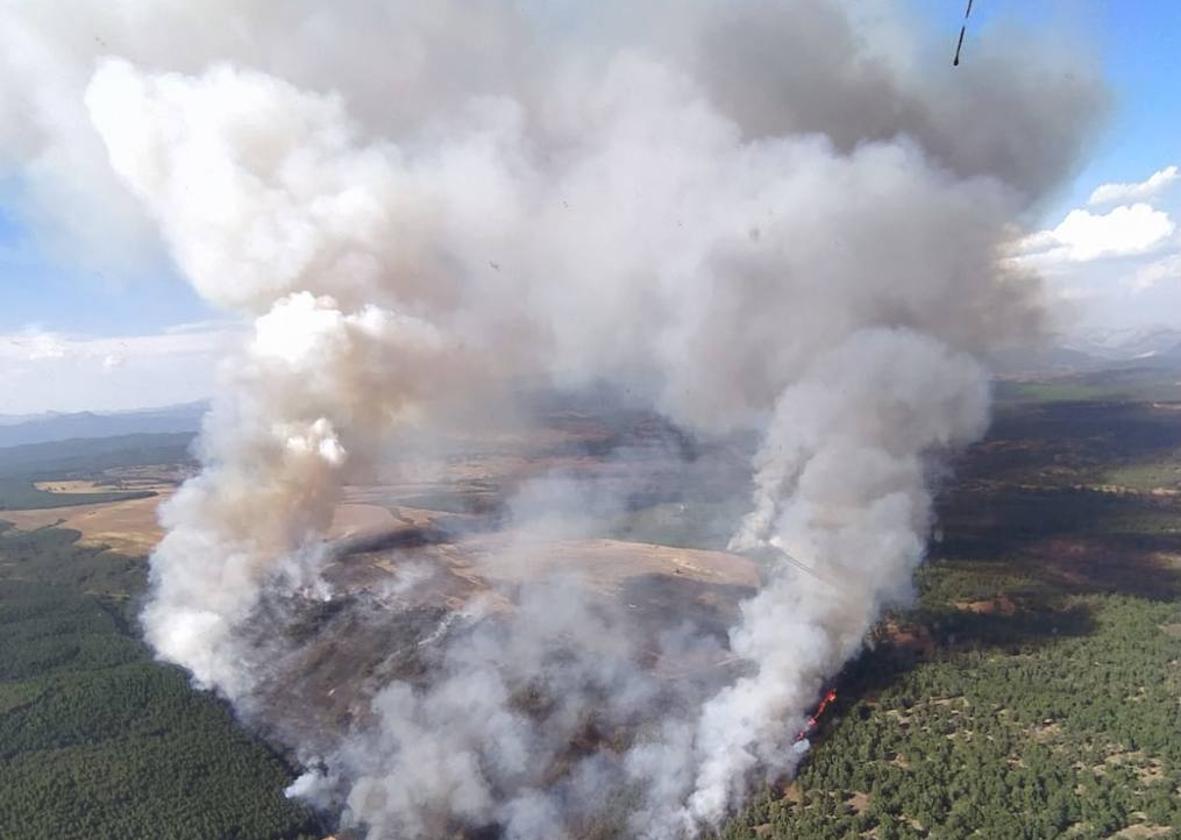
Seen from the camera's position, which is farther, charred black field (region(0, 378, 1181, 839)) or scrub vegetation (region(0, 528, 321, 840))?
scrub vegetation (region(0, 528, 321, 840))

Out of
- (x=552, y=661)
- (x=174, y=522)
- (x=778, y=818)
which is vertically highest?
(x=174, y=522)

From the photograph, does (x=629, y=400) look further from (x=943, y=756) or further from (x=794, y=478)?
(x=943, y=756)

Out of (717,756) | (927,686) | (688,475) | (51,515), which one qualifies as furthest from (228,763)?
(51,515)

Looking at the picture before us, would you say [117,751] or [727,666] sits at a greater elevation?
[727,666]

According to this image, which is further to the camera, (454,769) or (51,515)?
(51,515)

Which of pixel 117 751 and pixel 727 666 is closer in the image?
pixel 117 751

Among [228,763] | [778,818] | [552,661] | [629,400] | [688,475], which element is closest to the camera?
[778,818]

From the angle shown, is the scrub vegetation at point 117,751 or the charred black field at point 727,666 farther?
the scrub vegetation at point 117,751

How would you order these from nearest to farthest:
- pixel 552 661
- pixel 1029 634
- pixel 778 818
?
pixel 778 818 < pixel 552 661 < pixel 1029 634
